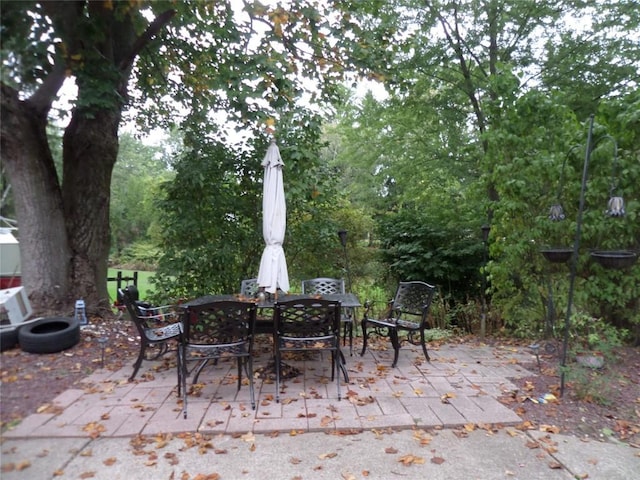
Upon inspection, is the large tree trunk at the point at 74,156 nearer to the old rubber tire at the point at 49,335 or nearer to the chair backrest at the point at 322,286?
the old rubber tire at the point at 49,335

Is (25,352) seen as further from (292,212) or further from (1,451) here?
(292,212)

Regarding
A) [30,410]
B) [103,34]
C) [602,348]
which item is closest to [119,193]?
[103,34]

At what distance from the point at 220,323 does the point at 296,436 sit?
112cm

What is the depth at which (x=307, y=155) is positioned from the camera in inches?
199

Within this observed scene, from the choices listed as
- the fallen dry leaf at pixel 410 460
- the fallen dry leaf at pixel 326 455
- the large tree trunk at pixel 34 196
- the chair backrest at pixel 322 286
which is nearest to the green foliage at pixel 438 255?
the chair backrest at pixel 322 286

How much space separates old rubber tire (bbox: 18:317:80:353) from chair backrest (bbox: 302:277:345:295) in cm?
267

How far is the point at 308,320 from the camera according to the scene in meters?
3.62

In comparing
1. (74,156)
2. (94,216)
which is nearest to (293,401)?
(74,156)

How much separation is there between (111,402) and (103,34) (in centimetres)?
283

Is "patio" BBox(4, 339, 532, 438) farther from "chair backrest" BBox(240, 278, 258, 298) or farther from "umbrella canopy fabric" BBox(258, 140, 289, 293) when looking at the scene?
"chair backrest" BBox(240, 278, 258, 298)

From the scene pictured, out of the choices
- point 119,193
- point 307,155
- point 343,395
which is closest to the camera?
point 343,395

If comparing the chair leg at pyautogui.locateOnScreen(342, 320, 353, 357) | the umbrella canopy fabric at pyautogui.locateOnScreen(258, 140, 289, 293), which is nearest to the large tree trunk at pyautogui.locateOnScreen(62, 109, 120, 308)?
the umbrella canopy fabric at pyautogui.locateOnScreen(258, 140, 289, 293)

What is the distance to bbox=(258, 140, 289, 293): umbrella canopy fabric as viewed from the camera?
4.20 meters

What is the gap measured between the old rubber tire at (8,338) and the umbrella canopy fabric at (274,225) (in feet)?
7.52
